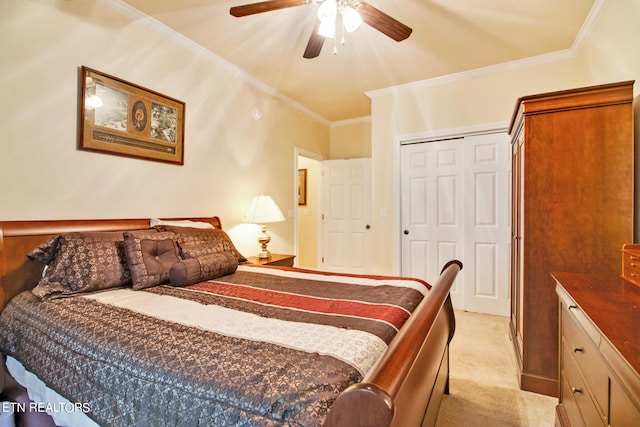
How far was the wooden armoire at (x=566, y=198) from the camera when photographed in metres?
1.66

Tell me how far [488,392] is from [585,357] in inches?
40.8

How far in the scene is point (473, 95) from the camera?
11.1 ft

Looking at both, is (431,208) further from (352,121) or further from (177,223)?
(177,223)

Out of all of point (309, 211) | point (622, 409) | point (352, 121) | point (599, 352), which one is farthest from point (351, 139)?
point (622, 409)

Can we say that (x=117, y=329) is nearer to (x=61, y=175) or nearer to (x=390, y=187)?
(x=61, y=175)

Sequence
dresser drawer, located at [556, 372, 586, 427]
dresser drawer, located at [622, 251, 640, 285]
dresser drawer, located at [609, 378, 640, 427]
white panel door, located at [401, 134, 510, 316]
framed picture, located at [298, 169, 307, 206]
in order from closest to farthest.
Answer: dresser drawer, located at [609, 378, 640, 427] < dresser drawer, located at [556, 372, 586, 427] < dresser drawer, located at [622, 251, 640, 285] < white panel door, located at [401, 134, 510, 316] < framed picture, located at [298, 169, 307, 206]

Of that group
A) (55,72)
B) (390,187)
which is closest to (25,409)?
(55,72)

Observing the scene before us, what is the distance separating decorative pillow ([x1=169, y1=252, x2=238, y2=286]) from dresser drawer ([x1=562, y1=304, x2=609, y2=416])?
1.86 meters

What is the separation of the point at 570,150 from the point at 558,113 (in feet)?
0.75

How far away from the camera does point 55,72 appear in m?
1.90

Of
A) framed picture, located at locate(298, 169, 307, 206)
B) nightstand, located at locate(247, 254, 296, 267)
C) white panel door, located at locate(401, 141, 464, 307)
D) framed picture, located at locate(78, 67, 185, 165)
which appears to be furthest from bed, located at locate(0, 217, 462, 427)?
framed picture, located at locate(298, 169, 307, 206)

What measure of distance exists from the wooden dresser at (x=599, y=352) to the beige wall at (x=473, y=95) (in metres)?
1.43

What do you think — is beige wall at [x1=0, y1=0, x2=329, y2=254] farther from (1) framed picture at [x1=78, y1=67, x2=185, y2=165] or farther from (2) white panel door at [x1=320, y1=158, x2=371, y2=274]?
(2) white panel door at [x1=320, y1=158, x2=371, y2=274]

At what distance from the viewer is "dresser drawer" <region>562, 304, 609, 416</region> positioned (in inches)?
36.0
